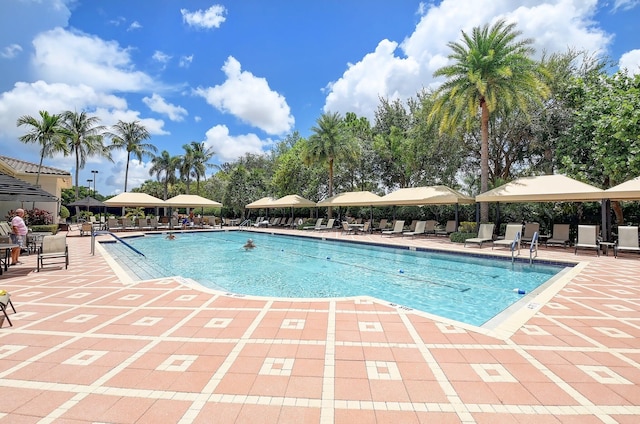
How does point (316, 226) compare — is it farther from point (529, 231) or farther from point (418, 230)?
point (529, 231)

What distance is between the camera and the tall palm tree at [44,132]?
18.2m

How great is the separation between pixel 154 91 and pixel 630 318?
19.1 meters

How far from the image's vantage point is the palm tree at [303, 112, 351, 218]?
23.0 meters

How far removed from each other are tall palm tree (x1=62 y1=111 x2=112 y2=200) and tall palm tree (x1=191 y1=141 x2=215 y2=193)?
14.4 m

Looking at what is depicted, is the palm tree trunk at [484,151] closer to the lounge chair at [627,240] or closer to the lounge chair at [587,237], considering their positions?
the lounge chair at [587,237]

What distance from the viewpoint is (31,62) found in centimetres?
1173

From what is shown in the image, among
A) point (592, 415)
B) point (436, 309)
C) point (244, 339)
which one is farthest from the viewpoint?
point (436, 309)

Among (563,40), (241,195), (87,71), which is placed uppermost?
(563,40)

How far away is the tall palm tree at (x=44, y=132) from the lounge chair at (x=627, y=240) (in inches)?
1108

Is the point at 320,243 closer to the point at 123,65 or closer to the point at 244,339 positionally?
the point at 123,65

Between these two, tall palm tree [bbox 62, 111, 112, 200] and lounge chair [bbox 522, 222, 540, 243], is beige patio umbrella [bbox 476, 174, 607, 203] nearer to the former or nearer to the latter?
lounge chair [bbox 522, 222, 540, 243]

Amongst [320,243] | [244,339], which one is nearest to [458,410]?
[244,339]

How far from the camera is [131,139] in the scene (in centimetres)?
3388

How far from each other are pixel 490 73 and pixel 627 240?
28.1 feet
